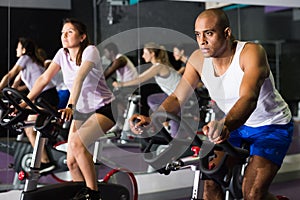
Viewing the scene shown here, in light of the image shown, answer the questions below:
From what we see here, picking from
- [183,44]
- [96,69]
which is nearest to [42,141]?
[96,69]

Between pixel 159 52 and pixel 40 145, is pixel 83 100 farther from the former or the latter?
pixel 159 52

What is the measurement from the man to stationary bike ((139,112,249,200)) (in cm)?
11

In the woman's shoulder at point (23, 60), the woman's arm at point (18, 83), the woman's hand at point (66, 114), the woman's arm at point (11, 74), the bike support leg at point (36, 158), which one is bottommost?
the bike support leg at point (36, 158)

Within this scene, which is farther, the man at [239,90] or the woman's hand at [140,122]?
the man at [239,90]

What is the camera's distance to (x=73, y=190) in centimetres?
364

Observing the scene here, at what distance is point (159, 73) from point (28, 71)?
4.94 feet

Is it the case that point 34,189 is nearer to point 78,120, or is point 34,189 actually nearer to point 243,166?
point 78,120

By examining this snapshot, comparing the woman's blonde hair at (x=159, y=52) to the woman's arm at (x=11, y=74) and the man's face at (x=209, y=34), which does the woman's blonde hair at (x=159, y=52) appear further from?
the man's face at (x=209, y=34)

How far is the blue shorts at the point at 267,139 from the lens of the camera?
3094 mm

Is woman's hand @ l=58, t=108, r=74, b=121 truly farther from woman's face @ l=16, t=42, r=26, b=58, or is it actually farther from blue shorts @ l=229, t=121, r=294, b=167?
woman's face @ l=16, t=42, r=26, b=58

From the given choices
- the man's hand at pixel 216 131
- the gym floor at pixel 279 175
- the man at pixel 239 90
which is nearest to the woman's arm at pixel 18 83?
the gym floor at pixel 279 175

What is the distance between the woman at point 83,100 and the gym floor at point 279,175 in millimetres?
1012

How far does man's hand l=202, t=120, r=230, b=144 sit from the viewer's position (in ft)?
7.13

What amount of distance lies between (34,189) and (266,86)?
160cm
